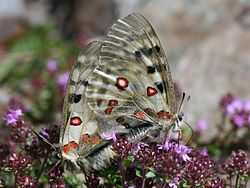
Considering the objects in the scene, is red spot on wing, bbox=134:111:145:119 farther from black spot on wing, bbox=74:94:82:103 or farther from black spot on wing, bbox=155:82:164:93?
black spot on wing, bbox=74:94:82:103

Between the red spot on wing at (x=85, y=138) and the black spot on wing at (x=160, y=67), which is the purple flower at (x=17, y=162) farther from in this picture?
the black spot on wing at (x=160, y=67)

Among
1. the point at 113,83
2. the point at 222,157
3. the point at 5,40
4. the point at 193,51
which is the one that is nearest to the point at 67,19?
the point at 5,40

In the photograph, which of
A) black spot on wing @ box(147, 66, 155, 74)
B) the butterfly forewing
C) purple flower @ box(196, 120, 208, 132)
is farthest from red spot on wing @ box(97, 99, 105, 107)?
purple flower @ box(196, 120, 208, 132)

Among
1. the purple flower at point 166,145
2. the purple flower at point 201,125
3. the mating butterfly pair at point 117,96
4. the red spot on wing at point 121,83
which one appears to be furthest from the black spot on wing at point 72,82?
the purple flower at point 201,125

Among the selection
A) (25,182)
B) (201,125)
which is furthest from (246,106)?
(25,182)

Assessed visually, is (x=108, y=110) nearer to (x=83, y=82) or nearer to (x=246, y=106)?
(x=83, y=82)

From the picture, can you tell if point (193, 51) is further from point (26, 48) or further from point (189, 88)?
point (26, 48)

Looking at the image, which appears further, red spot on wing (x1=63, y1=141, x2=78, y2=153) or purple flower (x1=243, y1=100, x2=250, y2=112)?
purple flower (x1=243, y1=100, x2=250, y2=112)
